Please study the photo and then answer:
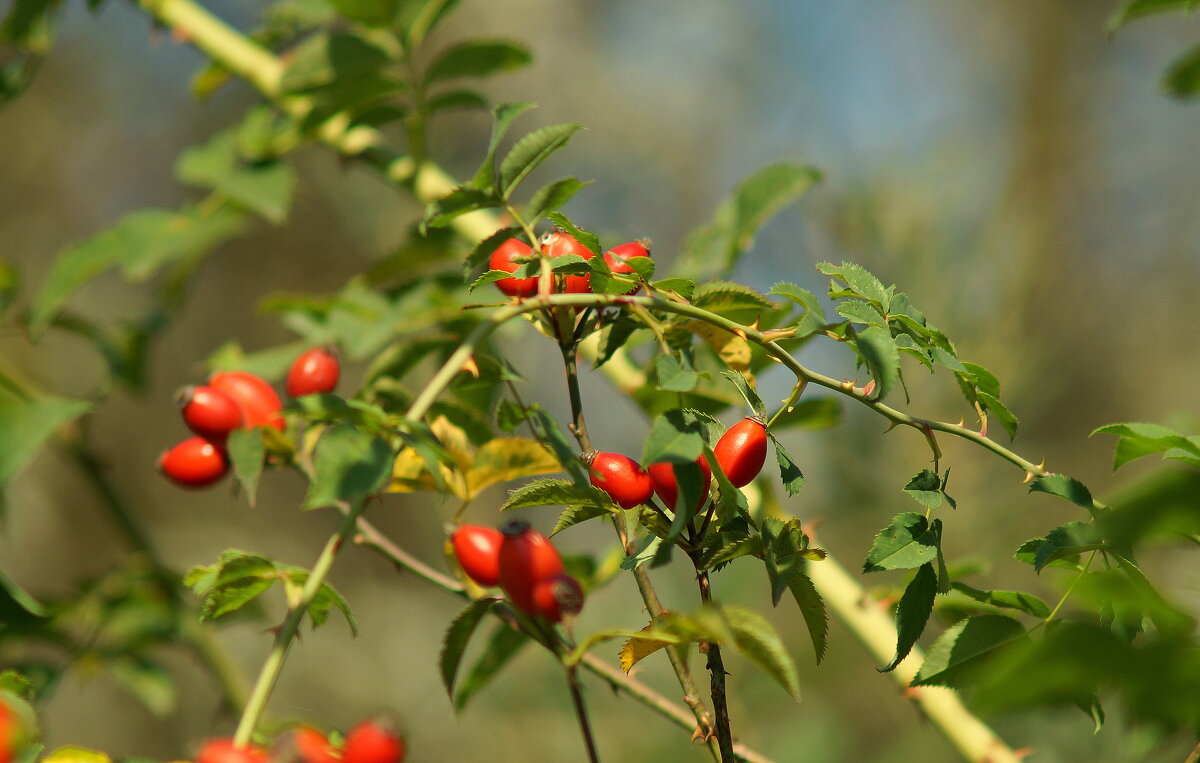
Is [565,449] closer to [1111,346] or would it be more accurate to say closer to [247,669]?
[247,669]

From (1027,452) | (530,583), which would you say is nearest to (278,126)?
(530,583)

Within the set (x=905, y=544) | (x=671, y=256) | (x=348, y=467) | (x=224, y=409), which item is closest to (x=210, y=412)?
(x=224, y=409)

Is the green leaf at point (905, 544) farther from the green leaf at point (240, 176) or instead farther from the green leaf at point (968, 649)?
the green leaf at point (240, 176)

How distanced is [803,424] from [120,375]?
106 cm

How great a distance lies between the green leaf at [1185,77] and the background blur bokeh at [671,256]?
45 cm

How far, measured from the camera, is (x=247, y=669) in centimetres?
321

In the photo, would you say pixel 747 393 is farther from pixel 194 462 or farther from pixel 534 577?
pixel 194 462

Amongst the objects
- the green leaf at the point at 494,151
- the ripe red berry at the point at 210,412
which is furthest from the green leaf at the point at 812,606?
the ripe red berry at the point at 210,412

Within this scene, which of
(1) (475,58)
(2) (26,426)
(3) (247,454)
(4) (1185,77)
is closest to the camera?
(4) (1185,77)

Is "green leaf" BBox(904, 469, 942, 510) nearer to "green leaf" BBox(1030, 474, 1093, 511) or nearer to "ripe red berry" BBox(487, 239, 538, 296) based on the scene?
"green leaf" BBox(1030, 474, 1093, 511)

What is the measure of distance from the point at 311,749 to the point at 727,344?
42 centimetres

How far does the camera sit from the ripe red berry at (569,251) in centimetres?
67

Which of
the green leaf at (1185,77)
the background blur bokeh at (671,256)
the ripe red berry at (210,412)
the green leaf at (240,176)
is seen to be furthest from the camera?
the background blur bokeh at (671,256)

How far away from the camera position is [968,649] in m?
0.63
